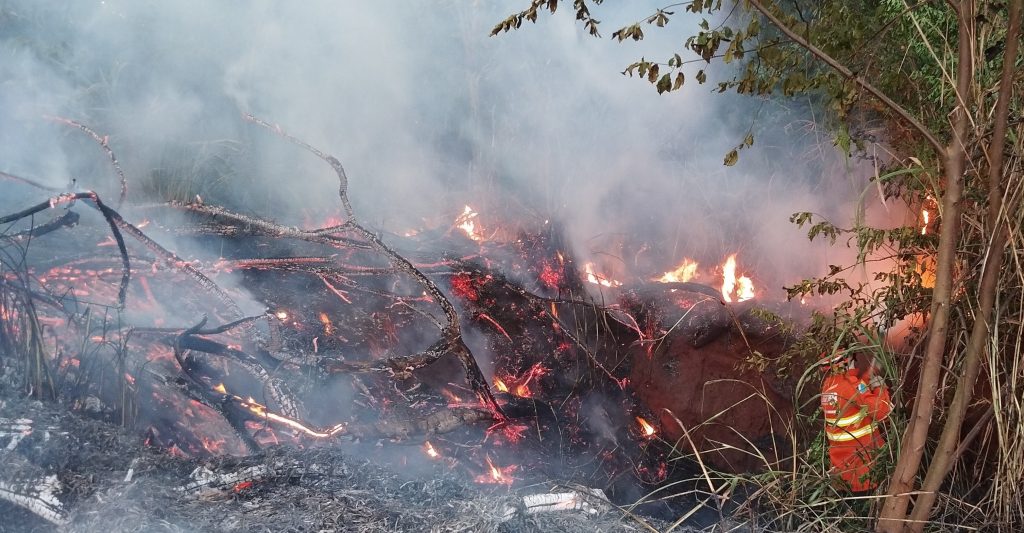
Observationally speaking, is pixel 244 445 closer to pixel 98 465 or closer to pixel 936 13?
pixel 98 465

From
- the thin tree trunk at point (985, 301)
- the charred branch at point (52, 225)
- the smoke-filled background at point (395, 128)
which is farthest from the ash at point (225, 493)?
the smoke-filled background at point (395, 128)

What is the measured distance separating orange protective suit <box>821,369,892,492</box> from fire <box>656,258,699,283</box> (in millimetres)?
2940

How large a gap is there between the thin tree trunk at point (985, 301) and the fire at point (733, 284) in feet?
13.3

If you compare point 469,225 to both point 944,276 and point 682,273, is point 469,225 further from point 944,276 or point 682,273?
point 944,276

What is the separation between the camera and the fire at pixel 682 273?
22.4ft

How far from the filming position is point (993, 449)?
294 cm

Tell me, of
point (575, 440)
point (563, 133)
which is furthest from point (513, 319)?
point (563, 133)

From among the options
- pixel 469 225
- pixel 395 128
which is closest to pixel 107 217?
pixel 469 225

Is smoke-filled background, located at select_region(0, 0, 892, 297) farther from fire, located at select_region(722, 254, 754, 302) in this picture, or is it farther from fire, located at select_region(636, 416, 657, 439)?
fire, located at select_region(636, 416, 657, 439)

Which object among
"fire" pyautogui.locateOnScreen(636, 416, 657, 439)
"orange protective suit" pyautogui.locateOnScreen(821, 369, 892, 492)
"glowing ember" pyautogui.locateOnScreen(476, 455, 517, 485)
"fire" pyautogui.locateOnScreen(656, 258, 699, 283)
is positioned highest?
"fire" pyautogui.locateOnScreen(656, 258, 699, 283)

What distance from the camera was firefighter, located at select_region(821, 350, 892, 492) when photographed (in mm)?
2928

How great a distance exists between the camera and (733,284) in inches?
267

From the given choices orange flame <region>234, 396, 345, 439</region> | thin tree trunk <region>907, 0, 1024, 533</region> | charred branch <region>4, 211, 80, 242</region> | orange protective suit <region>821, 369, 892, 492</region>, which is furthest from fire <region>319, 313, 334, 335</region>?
thin tree trunk <region>907, 0, 1024, 533</region>

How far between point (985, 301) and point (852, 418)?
157 centimetres
